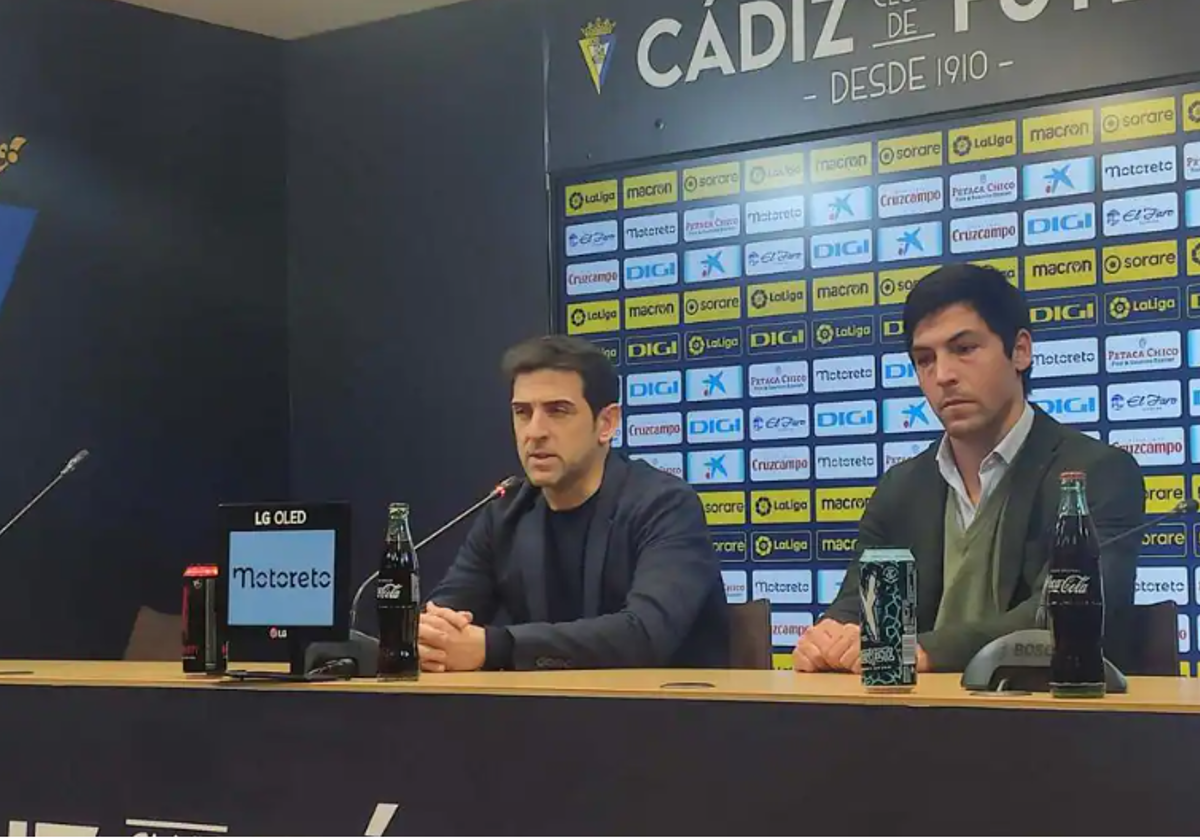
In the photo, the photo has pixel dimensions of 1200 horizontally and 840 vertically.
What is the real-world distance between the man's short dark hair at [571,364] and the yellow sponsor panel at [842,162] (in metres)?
1.32

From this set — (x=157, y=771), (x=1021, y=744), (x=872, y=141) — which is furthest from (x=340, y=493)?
(x=1021, y=744)

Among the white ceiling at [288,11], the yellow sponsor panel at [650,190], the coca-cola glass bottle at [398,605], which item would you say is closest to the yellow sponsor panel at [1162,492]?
the yellow sponsor panel at [650,190]

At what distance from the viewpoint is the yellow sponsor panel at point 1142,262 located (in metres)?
3.71

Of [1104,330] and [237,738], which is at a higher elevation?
[1104,330]

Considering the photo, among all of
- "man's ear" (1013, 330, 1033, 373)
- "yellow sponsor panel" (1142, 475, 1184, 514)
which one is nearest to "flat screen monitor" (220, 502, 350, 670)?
"man's ear" (1013, 330, 1033, 373)

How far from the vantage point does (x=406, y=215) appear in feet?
16.2

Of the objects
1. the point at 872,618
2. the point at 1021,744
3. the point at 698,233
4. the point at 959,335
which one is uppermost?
the point at 698,233

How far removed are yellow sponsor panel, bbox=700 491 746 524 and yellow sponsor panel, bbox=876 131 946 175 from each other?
0.96 metres

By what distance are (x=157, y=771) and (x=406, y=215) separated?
116 inches

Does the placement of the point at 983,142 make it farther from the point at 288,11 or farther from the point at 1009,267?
the point at 288,11

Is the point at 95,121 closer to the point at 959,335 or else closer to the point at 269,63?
the point at 269,63

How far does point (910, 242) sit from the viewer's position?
4094 mm

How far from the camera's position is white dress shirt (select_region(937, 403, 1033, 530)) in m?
3.00

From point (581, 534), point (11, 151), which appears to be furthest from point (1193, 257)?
point (11, 151)
